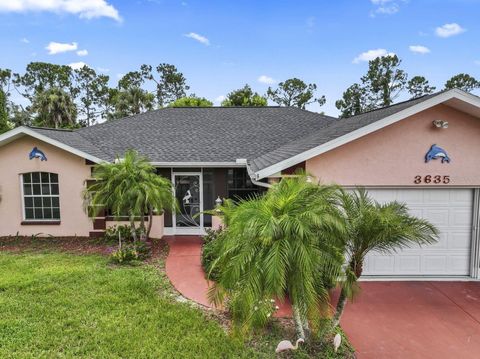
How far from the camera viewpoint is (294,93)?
46094 millimetres

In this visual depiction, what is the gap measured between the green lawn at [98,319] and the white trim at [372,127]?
12.4 ft

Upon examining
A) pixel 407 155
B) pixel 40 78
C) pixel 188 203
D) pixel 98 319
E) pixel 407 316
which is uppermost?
pixel 40 78

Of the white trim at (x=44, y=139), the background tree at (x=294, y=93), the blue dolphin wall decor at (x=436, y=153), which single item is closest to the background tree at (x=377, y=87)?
the background tree at (x=294, y=93)

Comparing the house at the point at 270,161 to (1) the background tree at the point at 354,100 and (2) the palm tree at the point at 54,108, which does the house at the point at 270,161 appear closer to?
(2) the palm tree at the point at 54,108

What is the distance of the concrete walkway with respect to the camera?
5.16 meters

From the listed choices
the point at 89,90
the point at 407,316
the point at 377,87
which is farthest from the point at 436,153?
the point at 89,90

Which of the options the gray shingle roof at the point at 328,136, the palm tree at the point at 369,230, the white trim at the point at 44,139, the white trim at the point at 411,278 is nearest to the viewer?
the palm tree at the point at 369,230

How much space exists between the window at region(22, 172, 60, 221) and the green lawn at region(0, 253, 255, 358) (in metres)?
3.91

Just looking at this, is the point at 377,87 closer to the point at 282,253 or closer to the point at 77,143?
the point at 77,143

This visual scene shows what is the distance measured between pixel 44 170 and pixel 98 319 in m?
7.93

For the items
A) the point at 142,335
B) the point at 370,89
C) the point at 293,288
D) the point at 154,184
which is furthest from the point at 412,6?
the point at 370,89

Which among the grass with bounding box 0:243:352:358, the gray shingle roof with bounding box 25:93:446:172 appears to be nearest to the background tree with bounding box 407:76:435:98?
the gray shingle roof with bounding box 25:93:446:172

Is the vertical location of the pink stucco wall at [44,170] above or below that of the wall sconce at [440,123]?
below

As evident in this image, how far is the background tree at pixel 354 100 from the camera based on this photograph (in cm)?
4378
